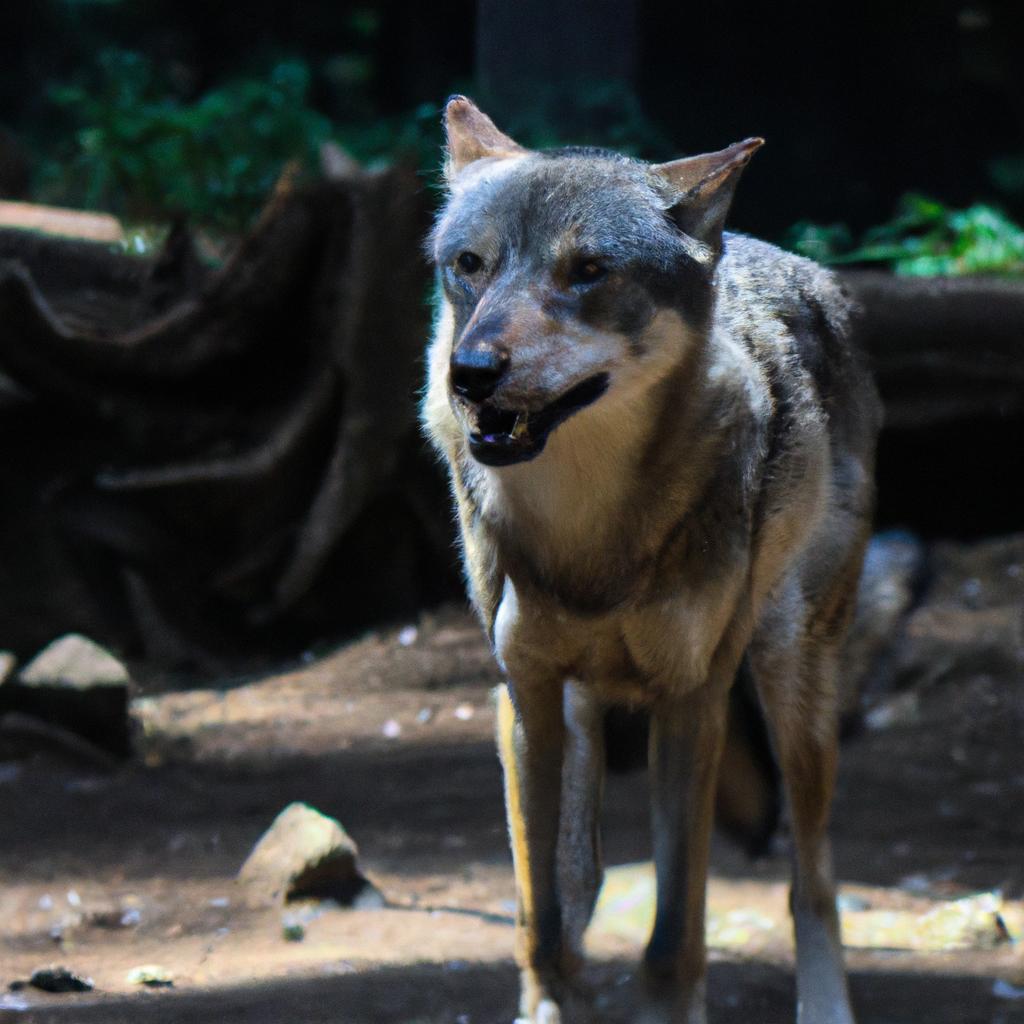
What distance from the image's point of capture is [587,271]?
9.46 feet

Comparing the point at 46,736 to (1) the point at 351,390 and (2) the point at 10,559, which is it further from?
(1) the point at 351,390

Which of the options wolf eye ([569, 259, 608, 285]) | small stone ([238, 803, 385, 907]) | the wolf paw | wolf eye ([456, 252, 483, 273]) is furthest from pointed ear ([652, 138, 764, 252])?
small stone ([238, 803, 385, 907])

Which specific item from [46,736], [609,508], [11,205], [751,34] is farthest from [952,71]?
[609,508]

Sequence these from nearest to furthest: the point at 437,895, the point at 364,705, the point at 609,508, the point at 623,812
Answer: the point at 609,508
the point at 437,895
the point at 623,812
the point at 364,705

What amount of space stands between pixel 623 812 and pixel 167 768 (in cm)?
187

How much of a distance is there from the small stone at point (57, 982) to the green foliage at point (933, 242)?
5590 millimetres

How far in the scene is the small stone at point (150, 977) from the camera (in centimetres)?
399

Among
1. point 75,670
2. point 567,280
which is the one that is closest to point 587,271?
point 567,280

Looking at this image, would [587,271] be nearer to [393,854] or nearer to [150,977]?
[150,977]

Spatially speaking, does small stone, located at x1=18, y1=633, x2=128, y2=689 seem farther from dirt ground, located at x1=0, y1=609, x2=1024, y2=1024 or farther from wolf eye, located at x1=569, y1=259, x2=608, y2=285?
wolf eye, located at x1=569, y1=259, x2=608, y2=285

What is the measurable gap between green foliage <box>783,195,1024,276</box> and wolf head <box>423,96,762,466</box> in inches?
202

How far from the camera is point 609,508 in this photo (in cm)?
314

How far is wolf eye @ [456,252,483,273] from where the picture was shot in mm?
2967

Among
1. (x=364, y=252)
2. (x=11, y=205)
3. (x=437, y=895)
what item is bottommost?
(x=437, y=895)
